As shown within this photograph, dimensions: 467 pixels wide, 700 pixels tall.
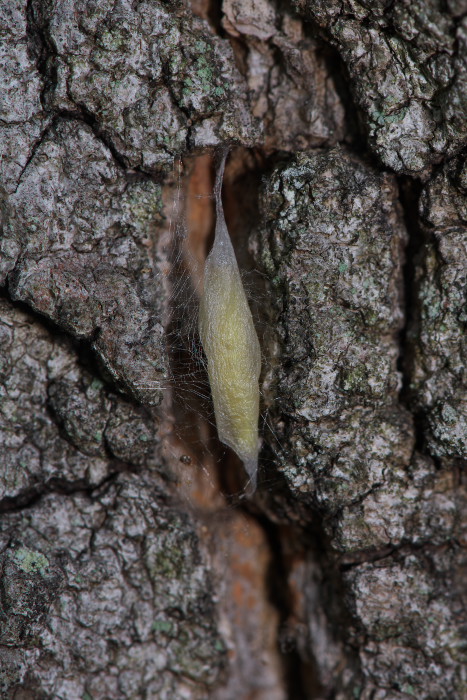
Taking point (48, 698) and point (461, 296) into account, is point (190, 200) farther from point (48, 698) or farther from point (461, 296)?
point (48, 698)

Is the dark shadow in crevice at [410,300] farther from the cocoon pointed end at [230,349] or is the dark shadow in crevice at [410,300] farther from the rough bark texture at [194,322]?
the cocoon pointed end at [230,349]

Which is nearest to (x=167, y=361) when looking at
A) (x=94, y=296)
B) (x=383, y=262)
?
(x=94, y=296)

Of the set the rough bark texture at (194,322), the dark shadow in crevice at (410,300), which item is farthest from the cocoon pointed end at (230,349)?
the dark shadow in crevice at (410,300)

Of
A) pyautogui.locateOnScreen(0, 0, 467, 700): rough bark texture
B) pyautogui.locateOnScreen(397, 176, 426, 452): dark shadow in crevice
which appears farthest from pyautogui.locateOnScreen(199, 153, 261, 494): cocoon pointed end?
pyautogui.locateOnScreen(397, 176, 426, 452): dark shadow in crevice

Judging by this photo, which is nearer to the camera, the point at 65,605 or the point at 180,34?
the point at 180,34

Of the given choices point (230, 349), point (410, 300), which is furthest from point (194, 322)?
point (410, 300)

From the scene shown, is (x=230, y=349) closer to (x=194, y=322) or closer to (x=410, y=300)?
(x=194, y=322)

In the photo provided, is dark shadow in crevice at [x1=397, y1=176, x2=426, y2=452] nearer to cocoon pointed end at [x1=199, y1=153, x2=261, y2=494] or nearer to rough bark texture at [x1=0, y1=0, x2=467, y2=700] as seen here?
rough bark texture at [x1=0, y1=0, x2=467, y2=700]
